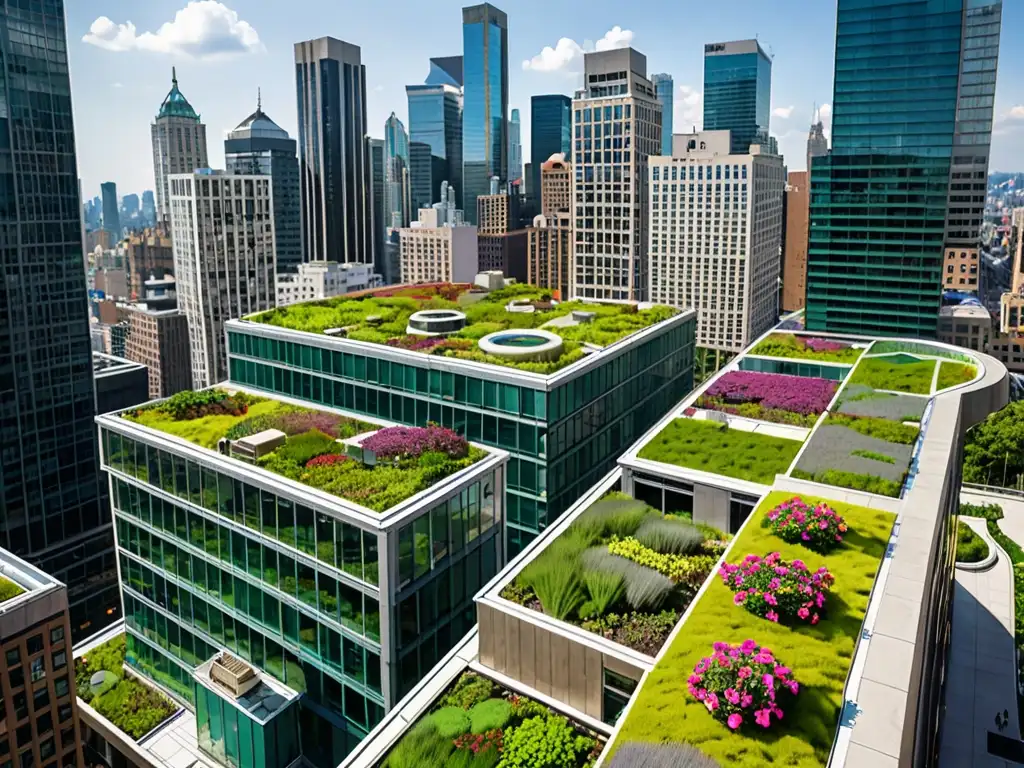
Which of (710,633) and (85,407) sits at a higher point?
(710,633)

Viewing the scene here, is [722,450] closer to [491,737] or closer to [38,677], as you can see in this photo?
[491,737]

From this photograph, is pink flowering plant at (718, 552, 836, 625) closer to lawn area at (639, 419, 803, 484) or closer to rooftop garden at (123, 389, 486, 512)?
lawn area at (639, 419, 803, 484)

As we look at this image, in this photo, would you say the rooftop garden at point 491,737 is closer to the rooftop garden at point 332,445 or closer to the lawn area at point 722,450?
the rooftop garden at point 332,445

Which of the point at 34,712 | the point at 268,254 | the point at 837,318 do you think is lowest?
the point at 34,712

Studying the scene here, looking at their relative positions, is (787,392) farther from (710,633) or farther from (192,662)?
(192,662)

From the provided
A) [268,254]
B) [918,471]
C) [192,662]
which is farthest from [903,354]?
[268,254]

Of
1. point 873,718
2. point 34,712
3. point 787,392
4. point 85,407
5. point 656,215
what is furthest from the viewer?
point 656,215

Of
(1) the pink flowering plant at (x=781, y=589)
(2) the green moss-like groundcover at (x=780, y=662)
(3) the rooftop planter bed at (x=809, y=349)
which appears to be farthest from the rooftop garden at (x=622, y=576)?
(3) the rooftop planter bed at (x=809, y=349)
